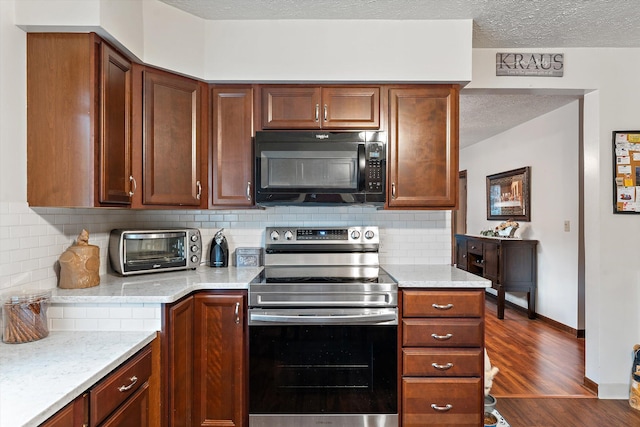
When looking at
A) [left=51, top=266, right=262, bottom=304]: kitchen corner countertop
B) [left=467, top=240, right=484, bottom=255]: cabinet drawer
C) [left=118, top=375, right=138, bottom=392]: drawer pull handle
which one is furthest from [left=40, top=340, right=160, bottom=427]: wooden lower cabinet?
[left=467, top=240, right=484, bottom=255]: cabinet drawer

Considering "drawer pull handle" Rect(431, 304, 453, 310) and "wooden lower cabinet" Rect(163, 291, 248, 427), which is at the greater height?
"drawer pull handle" Rect(431, 304, 453, 310)

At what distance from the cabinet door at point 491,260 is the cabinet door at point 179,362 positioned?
3871 mm

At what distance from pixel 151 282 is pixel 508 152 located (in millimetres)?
5008

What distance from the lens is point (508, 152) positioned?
523 centimetres

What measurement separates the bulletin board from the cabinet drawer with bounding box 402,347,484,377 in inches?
63.2

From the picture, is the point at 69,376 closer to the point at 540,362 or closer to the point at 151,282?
the point at 151,282

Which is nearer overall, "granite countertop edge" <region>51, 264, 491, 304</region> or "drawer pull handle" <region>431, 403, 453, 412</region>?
"granite countertop edge" <region>51, 264, 491, 304</region>

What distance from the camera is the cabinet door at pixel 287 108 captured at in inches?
89.1

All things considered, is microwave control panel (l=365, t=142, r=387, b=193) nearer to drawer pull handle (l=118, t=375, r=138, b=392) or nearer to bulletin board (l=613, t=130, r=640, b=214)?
drawer pull handle (l=118, t=375, r=138, b=392)

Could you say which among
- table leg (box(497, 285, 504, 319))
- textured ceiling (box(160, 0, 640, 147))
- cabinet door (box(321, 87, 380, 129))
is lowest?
table leg (box(497, 285, 504, 319))

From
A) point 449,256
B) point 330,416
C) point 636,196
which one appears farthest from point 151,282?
point 636,196

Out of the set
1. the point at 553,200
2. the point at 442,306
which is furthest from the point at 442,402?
the point at 553,200

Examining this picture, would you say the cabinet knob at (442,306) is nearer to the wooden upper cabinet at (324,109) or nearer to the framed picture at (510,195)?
the wooden upper cabinet at (324,109)

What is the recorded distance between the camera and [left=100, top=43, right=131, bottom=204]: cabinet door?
1724 millimetres
